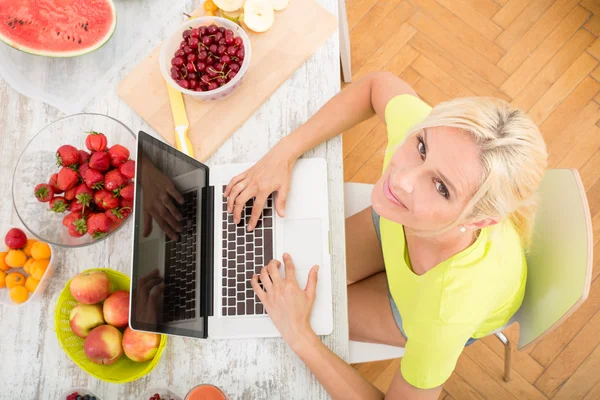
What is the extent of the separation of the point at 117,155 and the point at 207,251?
0.28m

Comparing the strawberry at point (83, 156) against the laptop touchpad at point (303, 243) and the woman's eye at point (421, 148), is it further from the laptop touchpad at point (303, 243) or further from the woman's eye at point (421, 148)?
the woman's eye at point (421, 148)

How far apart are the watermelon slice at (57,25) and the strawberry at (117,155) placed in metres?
0.31

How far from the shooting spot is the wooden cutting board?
1.09m

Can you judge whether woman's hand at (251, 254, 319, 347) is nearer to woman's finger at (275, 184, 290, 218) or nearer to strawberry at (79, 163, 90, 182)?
woman's finger at (275, 184, 290, 218)

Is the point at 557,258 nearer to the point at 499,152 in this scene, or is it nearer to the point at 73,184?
the point at 499,152

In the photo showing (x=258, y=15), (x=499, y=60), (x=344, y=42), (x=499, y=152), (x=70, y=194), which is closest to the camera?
(x=499, y=152)


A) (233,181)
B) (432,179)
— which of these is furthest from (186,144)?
(432,179)

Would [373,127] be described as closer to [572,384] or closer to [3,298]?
[572,384]

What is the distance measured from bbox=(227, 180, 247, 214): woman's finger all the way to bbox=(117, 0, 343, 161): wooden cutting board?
0.42 feet

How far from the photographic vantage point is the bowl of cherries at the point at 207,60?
1030 mm

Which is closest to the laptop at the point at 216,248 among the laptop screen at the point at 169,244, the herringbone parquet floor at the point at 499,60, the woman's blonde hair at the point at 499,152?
the laptop screen at the point at 169,244

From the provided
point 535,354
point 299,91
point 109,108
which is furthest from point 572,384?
point 109,108

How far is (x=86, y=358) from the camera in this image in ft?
3.01

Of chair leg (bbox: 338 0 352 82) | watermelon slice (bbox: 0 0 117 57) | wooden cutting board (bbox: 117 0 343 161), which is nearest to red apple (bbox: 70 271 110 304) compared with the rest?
wooden cutting board (bbox: 117 0 343 161)
